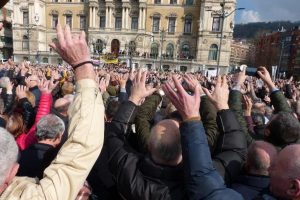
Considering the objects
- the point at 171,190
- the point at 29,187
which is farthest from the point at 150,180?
the point at 29,187

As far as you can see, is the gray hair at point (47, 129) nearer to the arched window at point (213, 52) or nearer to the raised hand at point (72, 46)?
the raised hand at point (72, 46)

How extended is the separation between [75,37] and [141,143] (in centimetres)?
145

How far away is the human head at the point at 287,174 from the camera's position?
1.86 meters

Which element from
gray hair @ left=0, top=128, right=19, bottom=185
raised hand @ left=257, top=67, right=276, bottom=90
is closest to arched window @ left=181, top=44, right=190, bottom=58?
raised hand @ left=257, top=67, right=276, bottom=90

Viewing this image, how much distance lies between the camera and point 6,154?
1.61 m

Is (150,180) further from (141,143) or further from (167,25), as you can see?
(167,25)

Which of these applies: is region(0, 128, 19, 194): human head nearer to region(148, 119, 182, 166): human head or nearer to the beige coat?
the beige coat

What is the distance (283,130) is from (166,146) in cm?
139

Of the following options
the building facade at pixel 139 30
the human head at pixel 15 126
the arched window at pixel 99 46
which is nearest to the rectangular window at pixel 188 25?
the building facade at pixel 139 30

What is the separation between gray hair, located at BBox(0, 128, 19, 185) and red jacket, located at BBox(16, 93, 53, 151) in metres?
2.07

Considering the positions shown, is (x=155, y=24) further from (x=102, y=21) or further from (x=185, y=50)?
(x=102, y=21)

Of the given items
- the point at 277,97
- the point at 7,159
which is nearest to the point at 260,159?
the point at 7,159

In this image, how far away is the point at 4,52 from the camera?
205 ft

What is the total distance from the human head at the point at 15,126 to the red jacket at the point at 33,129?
64 mm
